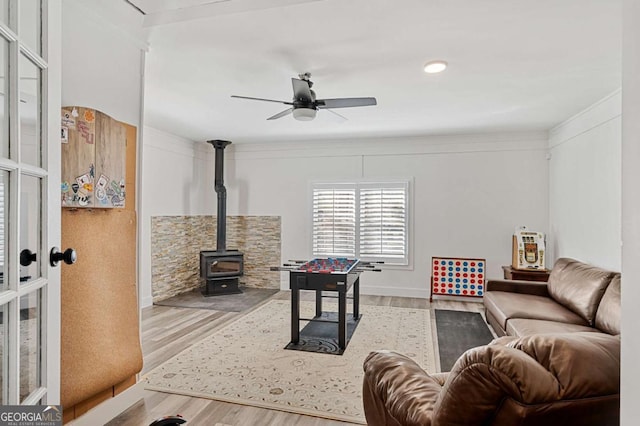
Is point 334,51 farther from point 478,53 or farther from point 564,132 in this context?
point 564,132

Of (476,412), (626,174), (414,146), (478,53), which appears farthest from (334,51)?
(414,146)

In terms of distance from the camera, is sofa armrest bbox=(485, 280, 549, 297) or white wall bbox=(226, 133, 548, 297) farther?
white wall bbox=(226, 133, 548, 297)

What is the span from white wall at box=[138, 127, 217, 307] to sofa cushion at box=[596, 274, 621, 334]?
4.76 metres

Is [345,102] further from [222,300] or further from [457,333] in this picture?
[222,300]

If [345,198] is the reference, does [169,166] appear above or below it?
above

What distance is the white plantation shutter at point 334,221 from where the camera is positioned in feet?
20.3

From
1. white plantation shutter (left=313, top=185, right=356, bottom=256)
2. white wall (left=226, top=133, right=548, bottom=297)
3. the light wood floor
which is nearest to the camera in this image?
the light wood floor

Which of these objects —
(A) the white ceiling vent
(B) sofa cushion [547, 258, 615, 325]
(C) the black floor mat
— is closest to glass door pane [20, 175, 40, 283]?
(A) the white ceiling vent

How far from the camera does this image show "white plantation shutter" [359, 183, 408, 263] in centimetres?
597

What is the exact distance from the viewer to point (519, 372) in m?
1.04

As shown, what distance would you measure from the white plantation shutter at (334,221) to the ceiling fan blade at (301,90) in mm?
3162

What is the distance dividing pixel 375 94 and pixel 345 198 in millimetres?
2621

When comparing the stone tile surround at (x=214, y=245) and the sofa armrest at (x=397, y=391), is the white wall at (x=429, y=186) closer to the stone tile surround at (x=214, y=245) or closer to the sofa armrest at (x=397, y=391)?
the stone tile surround at (x=214, y=245)

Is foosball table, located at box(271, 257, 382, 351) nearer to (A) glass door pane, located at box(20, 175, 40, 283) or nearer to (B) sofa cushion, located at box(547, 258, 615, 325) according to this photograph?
(B) sofa cushion, located at box(547, 258, 615, 325)
